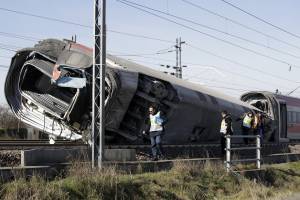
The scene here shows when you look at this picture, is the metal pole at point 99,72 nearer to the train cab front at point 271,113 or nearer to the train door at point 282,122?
the train cab front at point 271,113

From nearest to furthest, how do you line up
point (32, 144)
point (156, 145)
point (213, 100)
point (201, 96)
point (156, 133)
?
point (156, 145)
point (156, 133)
point (32, 144)
point (201, 96)
point (213, 100)

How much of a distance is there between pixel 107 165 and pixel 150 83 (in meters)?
5.84

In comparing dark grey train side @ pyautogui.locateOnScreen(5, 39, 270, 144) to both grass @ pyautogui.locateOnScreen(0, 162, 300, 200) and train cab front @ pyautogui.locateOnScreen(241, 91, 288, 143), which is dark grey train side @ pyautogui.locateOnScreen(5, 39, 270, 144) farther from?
train cab front @ pyautogui.locateOnScreen(241, 91, 288, 143)

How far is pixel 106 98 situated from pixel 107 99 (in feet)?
0.42

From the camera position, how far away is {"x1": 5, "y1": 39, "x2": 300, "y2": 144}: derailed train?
16.3m

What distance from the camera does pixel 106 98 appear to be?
625 inches

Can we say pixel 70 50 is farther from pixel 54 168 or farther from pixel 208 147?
pixel 54 168

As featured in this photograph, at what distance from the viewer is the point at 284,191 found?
14.4 m

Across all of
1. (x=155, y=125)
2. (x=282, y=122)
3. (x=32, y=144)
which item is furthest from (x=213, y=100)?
(x=282, y=122)

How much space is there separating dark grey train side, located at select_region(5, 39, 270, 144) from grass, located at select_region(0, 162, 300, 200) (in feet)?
12.5

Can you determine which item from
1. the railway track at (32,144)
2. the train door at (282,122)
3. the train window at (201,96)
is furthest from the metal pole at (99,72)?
the train door at (282,122)

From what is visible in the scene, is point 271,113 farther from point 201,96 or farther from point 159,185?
point 159,185

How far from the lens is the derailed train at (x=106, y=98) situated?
16.3m

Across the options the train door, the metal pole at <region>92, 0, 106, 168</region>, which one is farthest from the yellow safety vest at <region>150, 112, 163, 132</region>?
the train door
